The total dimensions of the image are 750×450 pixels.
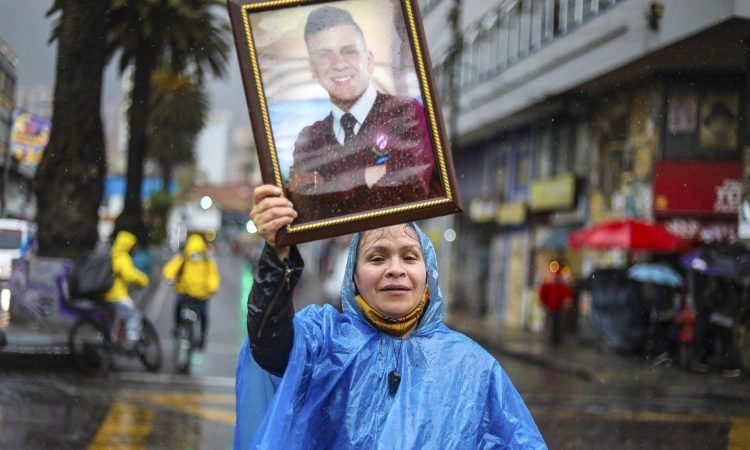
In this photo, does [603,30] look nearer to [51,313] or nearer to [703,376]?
[703,376]

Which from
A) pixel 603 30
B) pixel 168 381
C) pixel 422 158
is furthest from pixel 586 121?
pixel 422 158

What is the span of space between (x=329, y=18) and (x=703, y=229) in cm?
1427

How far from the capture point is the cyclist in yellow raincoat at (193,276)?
1167cm

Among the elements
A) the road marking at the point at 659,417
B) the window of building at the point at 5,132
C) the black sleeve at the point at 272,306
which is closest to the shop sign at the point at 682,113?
the road marking at the point at 659,417

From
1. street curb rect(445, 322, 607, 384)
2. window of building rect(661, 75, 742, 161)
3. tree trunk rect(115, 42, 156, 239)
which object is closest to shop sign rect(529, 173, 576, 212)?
street curb rect(445, 322, 607, 384)

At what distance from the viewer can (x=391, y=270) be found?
2.86 metres

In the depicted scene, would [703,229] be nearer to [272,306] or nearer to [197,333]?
[197,333]

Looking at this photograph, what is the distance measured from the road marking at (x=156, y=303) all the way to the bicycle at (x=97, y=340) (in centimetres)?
904

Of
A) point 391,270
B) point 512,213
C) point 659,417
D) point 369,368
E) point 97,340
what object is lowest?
point 659,417

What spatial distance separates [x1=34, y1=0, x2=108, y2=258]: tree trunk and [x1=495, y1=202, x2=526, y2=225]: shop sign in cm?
1385

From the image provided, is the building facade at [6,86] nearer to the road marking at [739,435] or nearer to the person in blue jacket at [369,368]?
Answer: the person in blue jacket at [369,368]

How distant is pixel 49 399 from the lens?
8180 mm

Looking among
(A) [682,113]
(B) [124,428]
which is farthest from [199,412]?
(A) [682,113]

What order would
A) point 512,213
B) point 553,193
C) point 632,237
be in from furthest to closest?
point 512,213, point 553,193, point 632,237
